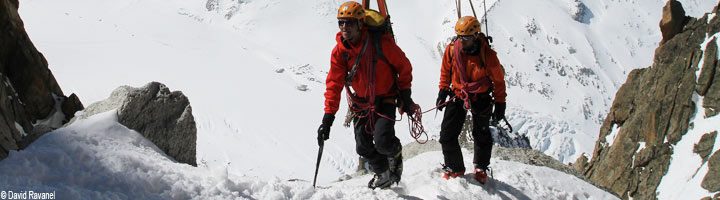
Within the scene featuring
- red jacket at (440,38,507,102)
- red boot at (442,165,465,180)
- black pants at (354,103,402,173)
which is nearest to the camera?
black pants at (354,103,402,173)

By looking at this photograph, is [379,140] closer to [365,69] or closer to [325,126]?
Answer: [325,126]

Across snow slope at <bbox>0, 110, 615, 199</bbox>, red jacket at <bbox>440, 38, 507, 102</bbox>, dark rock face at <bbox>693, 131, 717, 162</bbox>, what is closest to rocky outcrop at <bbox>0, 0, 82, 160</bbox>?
snow slope at <bbox>0, 110, 615, 199</bbox>

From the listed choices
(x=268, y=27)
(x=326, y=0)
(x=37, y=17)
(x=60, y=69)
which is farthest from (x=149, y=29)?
(x=326, y=0)

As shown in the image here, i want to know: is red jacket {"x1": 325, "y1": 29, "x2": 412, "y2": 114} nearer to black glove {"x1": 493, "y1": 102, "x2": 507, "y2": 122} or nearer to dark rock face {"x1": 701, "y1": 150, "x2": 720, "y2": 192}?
black glove {"x1": 493, "y1": 102, "x2": 507, "y2": 122}

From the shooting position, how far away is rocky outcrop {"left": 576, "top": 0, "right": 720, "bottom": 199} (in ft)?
84.7

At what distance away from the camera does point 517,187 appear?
21.0 feet

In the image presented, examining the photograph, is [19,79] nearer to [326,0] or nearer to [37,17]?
[37,17]

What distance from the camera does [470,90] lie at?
5.88m

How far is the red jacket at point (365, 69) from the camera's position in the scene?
501cm

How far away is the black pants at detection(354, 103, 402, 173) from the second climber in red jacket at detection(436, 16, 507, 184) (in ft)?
3.42

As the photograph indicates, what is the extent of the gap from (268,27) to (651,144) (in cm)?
7817

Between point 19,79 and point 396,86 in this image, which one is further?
point 19,79

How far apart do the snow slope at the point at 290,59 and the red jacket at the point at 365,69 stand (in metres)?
23.1

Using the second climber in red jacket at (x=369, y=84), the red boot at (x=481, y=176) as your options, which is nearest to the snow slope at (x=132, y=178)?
the red boot at (x=481, y=176)
